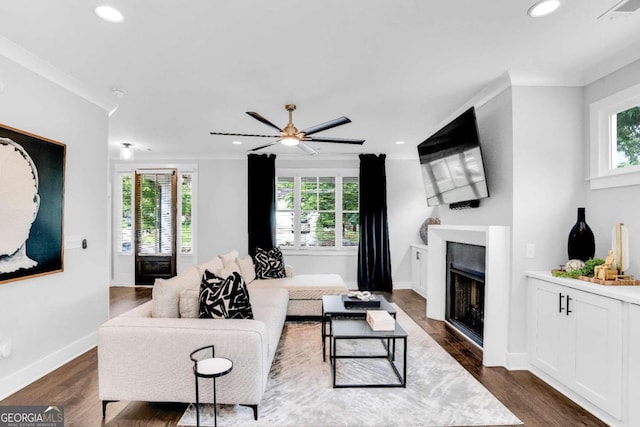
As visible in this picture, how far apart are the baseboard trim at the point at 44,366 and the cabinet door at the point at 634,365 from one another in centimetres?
412

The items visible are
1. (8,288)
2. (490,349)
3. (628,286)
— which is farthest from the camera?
(490,349)

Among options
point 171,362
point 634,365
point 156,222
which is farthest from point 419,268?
point 156,222

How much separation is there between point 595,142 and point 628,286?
1231mm

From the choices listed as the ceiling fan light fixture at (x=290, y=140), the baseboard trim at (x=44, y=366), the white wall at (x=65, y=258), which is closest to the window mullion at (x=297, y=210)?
Result: the ceiling fan light fixture at (x=290, y=140)

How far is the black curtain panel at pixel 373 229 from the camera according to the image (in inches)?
253

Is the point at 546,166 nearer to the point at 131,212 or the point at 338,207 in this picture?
the point at 338,207

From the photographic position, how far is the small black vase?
2.79 meters

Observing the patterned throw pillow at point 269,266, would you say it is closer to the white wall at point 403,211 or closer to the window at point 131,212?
the window at point 131,212

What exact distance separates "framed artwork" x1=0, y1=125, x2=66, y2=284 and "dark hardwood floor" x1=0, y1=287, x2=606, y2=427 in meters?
0.86

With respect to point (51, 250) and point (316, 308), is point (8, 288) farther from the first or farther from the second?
point (316, 308)

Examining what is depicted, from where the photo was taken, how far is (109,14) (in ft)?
6.95

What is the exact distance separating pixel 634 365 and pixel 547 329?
Result: 0.73 m

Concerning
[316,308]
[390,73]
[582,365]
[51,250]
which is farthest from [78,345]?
[582,365]

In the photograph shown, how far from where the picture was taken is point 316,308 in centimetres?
442
